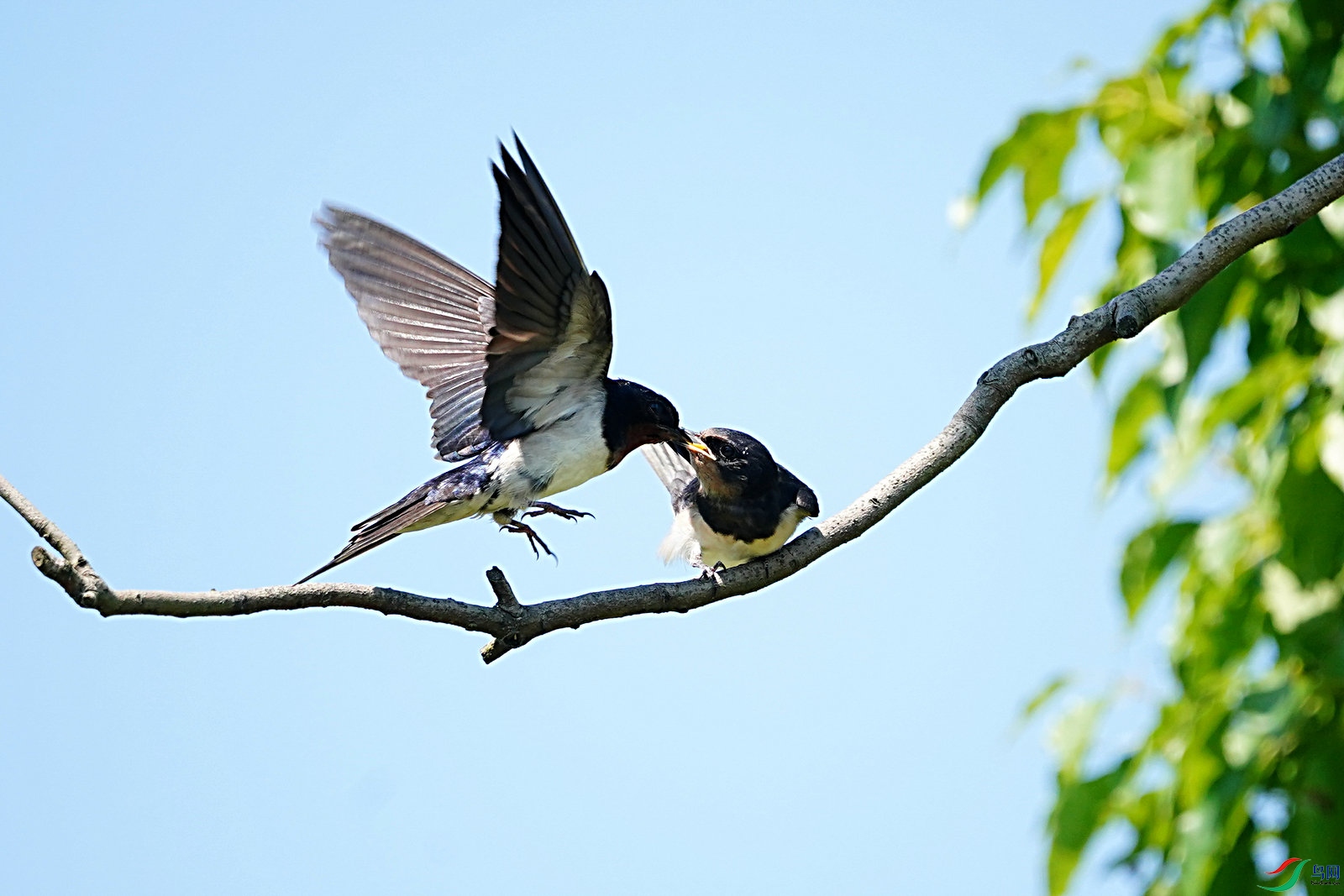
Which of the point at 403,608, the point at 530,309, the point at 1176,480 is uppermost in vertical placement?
the point at 530,309

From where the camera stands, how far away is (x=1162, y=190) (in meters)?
3.23

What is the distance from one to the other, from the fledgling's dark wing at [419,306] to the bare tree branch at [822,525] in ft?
6.71

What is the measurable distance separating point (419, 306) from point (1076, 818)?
122 inches

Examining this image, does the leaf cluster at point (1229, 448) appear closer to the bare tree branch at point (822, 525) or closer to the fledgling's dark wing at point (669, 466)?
the bare tree branch at point (822, 525)

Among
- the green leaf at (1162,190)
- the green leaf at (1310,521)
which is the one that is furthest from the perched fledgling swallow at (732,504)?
the green leaf at (1310,521)

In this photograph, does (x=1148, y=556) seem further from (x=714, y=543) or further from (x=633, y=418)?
(x=633, y=418)

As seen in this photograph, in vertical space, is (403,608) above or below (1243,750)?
above

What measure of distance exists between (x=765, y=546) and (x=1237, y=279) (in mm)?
1820

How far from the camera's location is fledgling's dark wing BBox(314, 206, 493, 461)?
500 centimetres

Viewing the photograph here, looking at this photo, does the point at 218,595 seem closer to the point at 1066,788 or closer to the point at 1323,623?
the point at 1066,788

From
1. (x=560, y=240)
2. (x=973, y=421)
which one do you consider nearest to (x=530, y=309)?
(x=560, y=240)

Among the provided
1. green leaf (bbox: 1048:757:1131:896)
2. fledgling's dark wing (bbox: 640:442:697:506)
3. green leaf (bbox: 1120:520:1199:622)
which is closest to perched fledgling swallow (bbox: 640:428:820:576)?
fledgling's dark wing (bbox: 640:442:697:506)

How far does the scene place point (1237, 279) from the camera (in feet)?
10.4

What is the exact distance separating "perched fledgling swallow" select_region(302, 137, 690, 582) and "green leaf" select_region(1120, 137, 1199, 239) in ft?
5.09
